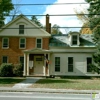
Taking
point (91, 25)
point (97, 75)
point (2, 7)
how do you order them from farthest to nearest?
point (97, 75)
point (91, 25)
point (2, 7)

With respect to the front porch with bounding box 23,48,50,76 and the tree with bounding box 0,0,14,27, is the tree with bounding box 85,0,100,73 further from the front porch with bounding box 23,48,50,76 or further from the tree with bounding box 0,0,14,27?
the tree with bounding box 0,0,14,27

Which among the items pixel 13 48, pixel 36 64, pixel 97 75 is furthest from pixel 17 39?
pixel 97 75

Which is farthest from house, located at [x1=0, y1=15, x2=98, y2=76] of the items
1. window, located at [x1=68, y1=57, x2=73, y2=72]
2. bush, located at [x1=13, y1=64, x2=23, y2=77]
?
bush, located at [x1=13, y1=64, x2=23, y2=77]

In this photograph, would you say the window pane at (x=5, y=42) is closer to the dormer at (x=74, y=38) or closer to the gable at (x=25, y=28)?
the gable at (x=25, y=28)

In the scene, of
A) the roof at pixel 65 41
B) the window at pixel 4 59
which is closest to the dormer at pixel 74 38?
the roof at pixel 65 41

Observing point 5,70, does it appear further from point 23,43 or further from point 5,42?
point 23,43

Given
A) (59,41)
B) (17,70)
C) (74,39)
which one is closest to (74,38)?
(74,39)

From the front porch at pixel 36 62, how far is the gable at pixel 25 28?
2.62m

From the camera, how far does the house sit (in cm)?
3288

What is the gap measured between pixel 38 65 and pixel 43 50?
2.44 meters

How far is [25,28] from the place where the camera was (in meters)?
33.8

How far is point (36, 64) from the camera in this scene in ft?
110

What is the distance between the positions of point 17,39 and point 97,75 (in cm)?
1199

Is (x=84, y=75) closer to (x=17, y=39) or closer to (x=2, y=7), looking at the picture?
(x=17, y=39)
